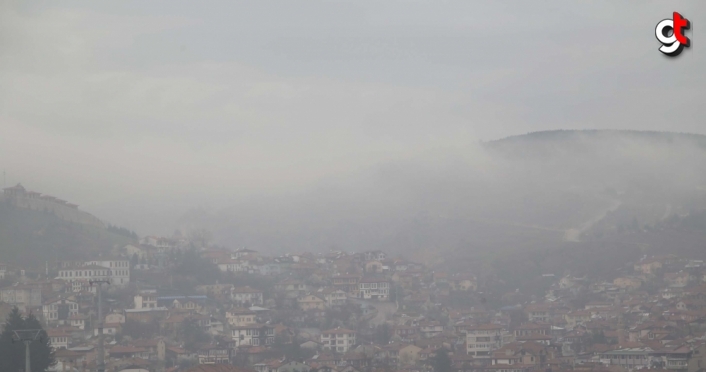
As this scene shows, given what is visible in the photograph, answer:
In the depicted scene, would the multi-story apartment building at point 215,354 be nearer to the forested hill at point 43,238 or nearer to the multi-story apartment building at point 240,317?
the multi-story apartment building at point 240,317

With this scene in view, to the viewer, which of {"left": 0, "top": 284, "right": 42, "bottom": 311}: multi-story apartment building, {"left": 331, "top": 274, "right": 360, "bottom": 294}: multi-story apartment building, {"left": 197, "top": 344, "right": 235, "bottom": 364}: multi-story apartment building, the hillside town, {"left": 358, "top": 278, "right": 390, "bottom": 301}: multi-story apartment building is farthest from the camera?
{"left": 331, "top": 274, "right": 360, "bottom": 294}: multi-story apartment building

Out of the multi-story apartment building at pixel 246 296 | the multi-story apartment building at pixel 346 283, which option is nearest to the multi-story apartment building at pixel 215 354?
the multi-story apartment building at pixel 246 296

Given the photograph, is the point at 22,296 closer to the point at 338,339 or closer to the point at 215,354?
the point at 215,354

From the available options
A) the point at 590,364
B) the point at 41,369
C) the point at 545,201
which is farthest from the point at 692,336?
the point at 545,201

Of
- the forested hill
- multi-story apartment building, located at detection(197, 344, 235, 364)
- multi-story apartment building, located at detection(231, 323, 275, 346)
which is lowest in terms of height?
multi-story apartment building, located at detection(197, 344, 235, 364)

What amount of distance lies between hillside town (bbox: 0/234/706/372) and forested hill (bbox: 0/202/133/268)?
83.8 inches

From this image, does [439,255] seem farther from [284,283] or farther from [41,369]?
[41,369]

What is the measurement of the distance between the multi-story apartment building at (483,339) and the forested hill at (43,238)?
31622mm

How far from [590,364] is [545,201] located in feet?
297

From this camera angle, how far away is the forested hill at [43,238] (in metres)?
78.8

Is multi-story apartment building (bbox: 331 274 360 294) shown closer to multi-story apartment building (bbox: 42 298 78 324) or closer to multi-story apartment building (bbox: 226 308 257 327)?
multi-story apartment building (bbox: 226 308 257 327)

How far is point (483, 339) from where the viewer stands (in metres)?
61.0

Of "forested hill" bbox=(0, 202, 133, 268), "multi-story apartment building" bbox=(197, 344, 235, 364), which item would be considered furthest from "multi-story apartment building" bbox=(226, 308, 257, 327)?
"forested hill" bbox=(0, 202, 133, 268)

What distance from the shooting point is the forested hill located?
7881cm
